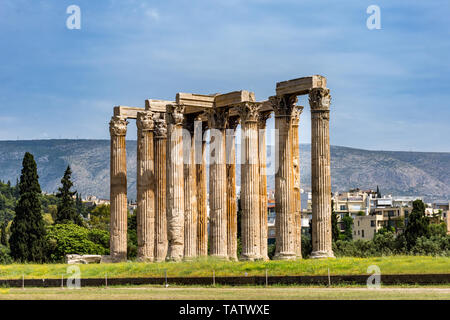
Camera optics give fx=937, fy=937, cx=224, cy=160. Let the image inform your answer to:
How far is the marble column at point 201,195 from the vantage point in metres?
73.9

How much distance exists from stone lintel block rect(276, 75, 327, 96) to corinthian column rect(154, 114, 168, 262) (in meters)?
14.8

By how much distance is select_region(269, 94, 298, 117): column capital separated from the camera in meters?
64.8

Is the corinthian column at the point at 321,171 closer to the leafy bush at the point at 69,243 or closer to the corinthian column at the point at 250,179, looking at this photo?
the corinthian column at the point at 250,179

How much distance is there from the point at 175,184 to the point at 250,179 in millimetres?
7239

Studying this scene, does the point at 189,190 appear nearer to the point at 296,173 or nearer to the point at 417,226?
the point at 296,173

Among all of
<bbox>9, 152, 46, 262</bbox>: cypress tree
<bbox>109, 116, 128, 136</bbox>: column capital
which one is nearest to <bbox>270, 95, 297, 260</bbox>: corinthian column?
<bbox>109, 116, 128, 136</bbox>: column capital

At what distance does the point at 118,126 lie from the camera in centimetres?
7831

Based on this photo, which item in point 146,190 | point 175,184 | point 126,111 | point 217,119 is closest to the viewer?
point 217,119

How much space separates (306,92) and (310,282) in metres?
16.0

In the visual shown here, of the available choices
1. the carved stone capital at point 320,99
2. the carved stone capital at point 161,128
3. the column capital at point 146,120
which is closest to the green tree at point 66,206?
the column capital at point 146,120

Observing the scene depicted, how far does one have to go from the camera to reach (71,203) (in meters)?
144

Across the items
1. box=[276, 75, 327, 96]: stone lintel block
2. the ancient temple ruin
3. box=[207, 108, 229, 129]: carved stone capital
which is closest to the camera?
box=[276, 75, 327, 96]: stone lintel block

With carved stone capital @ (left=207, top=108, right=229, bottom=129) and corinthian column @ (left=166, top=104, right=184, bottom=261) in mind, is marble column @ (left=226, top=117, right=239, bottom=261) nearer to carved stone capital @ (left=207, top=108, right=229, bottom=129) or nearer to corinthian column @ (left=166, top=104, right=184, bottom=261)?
carved stone capital @ (left=207, top=108, right=229, bottom=129)

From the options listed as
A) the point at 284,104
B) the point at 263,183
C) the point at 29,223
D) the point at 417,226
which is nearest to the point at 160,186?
the point at 263,183
